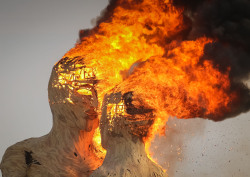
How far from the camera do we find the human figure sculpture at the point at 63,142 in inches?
277

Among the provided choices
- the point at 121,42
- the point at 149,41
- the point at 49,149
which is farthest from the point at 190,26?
the point at 49,149

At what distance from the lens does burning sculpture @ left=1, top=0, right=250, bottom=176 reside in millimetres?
6285

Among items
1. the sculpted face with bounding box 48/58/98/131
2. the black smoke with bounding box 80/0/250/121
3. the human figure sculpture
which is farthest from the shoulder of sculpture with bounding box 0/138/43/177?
the black smoke with bounding box 80/0/250/121

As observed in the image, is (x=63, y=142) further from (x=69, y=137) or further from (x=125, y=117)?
(x=125, y=117)

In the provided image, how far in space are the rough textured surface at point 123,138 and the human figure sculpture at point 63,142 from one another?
710mm

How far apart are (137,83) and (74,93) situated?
1170 millimetres

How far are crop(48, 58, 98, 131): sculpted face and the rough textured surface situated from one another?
22.6 inches

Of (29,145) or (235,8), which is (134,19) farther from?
(29,145)

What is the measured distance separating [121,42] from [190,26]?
44.0 inches

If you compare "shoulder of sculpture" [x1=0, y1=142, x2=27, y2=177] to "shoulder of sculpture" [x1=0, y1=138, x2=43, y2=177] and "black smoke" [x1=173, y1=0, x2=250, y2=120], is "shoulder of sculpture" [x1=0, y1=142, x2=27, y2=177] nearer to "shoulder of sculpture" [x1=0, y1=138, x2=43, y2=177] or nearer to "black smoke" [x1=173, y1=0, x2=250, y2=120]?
"shoulder of sculpture" [x1=0, y1=138, x2=43, y2=177]

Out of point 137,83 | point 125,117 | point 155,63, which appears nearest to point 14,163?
point 125,117

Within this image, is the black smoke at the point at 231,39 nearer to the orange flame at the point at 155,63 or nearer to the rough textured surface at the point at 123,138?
the orange flame at the point at 155,63

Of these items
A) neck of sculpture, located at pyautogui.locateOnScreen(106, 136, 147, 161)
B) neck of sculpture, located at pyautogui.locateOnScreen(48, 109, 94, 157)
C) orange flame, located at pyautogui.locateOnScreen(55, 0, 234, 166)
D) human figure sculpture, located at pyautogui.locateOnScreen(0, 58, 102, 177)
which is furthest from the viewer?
neck of sculpture, located at pyautogui.locateOnScreen(48, 109, 94, 157)

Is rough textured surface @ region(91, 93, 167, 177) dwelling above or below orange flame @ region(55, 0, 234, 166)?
below
